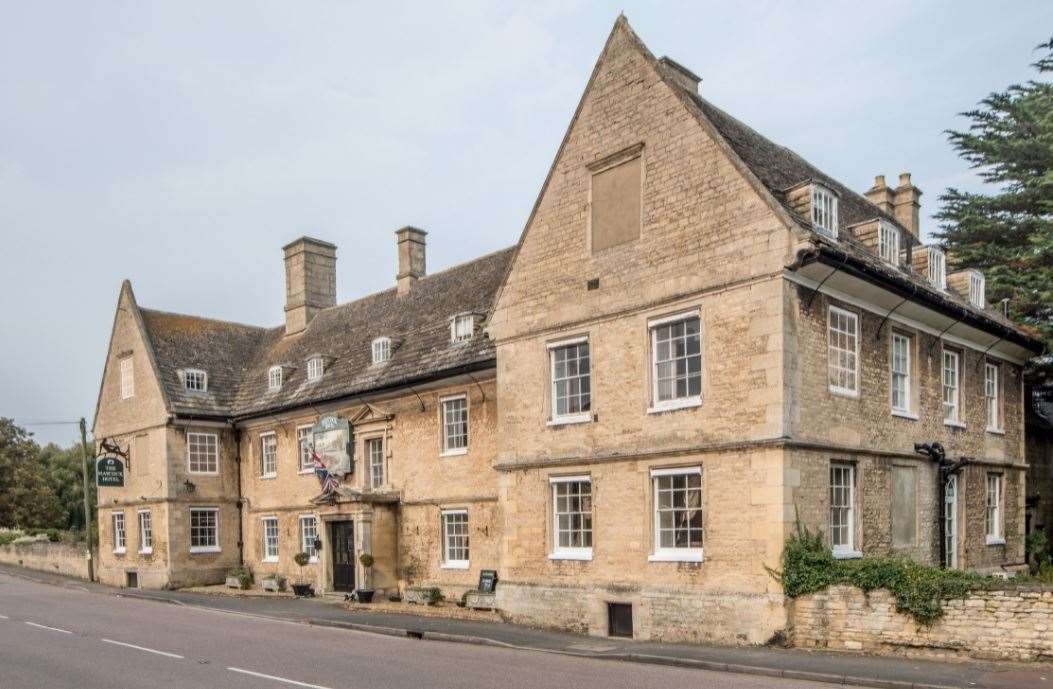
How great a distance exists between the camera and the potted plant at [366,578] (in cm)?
2497

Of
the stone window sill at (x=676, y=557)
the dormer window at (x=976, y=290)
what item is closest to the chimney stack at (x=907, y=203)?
the dormer window at (x=976, y=290)

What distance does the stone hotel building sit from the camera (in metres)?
16.1

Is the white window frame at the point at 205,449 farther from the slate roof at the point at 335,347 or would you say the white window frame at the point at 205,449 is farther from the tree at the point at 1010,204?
the tree at the point at 1010,204

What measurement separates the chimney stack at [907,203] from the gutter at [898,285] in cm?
636

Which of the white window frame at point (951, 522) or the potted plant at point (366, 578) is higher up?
the white window frame at point (951, 522)

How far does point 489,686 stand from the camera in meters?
12.3

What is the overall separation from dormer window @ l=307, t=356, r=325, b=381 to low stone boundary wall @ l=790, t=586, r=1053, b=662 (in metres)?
19.7

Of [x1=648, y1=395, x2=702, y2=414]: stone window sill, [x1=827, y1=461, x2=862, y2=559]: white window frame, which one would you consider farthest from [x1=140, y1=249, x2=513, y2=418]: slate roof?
[x1=827, y1=461, x2=862, y2=559]: white window frame

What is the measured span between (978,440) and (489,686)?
14.5 metres

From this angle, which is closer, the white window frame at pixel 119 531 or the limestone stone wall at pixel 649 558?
the limestone stone wall at pixel 649 558

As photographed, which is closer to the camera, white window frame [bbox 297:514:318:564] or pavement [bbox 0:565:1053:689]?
pavement [bbox 0:565:1053:689]

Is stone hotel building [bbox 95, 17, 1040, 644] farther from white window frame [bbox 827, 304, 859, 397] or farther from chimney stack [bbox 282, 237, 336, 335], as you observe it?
chimney stack [bbox 282, 237, 336, 335]

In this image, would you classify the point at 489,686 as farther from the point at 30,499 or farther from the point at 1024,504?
the point at 30,499

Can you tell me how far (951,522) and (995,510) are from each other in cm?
275
